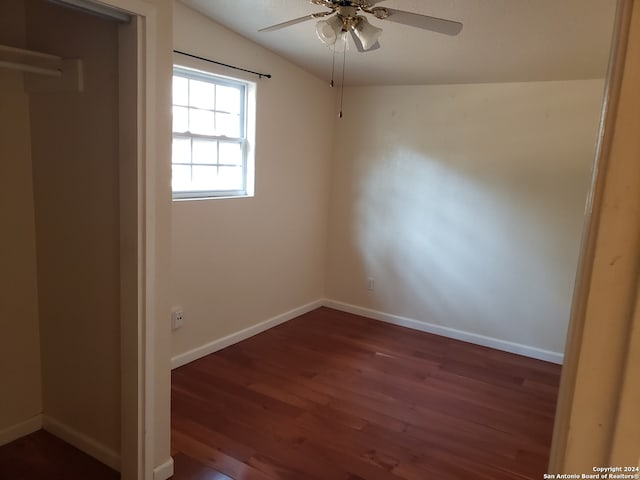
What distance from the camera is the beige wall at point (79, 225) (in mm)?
2053

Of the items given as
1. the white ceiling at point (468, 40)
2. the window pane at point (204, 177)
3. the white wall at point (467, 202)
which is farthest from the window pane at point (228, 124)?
the white wall at point (467, 202)

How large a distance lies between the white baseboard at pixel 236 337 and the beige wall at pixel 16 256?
3.36 feet

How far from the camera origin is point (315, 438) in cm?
266

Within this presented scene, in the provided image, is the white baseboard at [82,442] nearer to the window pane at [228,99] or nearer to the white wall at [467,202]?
the window pane at [228,99]

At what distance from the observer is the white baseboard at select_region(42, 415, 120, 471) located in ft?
7.52

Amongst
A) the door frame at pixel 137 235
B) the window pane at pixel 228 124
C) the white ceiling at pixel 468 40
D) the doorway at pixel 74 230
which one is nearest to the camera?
the door frame at pixel 137 235

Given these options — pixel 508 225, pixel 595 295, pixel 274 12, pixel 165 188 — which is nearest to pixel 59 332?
pixel 165 188

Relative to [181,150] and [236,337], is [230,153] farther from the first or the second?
[236,337]

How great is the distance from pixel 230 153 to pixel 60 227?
1.68 meters

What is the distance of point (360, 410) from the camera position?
2.99 m

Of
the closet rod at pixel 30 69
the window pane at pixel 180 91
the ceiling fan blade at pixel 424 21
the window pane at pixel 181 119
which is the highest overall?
the ceiling fan blade at pixel 424 21

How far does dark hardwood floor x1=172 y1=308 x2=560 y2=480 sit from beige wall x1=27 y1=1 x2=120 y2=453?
583 millimetres

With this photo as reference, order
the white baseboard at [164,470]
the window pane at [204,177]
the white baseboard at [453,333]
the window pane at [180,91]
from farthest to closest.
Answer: the white baseboard at [453,333], the window pane at [204,177], the window pane at [180,91], the white baseboard at [164,470]

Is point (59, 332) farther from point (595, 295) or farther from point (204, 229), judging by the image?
point (595, 295)
